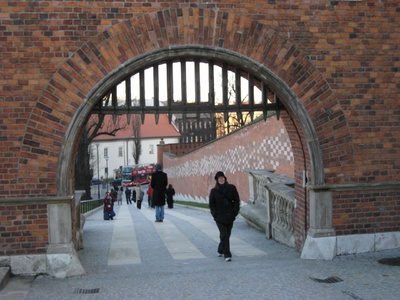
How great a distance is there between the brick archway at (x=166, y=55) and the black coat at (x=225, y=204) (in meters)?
1.18

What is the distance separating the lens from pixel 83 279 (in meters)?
7.19

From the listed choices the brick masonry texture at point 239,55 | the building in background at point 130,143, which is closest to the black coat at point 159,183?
the brick masonry texture at point 239,55

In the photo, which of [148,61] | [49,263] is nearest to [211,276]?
[49,263]

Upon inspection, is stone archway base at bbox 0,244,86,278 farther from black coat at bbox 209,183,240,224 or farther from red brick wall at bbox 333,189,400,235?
red brick wall at bbox 333,189,400,235

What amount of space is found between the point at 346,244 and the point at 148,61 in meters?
3.91

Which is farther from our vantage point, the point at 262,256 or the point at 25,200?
the point at 262,256

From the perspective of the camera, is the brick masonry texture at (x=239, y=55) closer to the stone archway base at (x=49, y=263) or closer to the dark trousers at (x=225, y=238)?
the stone archway base at (x=49, y=263)

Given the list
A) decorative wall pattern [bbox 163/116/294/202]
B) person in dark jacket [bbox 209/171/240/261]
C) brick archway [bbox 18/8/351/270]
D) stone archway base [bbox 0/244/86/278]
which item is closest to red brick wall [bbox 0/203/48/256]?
stone archway base [bbox 0/244/86/278]

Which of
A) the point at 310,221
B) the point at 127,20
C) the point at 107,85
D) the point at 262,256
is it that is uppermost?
the point at 127,20

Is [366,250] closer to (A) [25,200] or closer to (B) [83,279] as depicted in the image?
(B) [83,279]

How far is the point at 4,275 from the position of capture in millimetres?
6812

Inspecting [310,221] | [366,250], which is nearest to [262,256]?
[310,221]

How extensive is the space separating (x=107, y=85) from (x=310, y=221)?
3.59 metres

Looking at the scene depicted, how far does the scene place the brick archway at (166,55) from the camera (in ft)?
24.3
